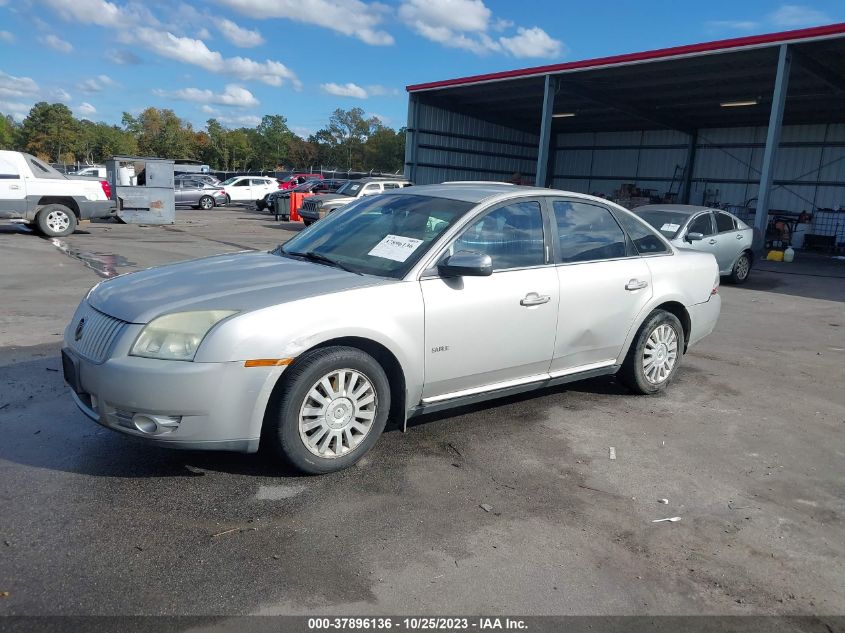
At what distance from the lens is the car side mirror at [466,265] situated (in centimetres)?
390

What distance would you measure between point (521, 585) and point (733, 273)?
39.6 ft

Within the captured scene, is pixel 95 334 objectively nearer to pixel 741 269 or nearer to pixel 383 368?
pixel 383 368

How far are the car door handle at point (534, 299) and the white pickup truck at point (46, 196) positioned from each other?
13.8m

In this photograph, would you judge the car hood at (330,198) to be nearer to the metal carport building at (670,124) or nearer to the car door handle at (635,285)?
the metal carport building at (670,124)

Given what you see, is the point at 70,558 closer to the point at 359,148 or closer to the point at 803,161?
the point at 803,161

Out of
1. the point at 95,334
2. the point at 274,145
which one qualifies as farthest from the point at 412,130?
the point at 274,145

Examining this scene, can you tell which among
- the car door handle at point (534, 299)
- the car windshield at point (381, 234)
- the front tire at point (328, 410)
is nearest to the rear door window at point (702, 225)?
the car door handle at point (534, 299)

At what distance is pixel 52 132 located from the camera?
6888 cm

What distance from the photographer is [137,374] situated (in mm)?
3273

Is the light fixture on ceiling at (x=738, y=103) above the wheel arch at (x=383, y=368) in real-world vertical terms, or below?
above

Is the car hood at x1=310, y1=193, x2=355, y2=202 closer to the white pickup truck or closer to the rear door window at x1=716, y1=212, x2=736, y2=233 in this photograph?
the white pickup truck

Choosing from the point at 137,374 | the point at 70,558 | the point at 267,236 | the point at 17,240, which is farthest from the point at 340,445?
the point at 267,236

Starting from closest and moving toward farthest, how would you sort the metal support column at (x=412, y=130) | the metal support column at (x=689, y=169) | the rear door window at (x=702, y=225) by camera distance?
1. the rear door window at (x=702, y=225)
2. the metal support column at (x=412, y=130)
3. the metal support column at (x=689, y=169)

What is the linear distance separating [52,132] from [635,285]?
254 ft
